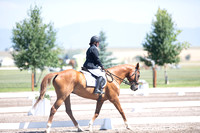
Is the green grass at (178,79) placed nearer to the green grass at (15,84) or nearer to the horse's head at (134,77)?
the green grass at (15,84)

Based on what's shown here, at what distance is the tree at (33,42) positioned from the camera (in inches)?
1006

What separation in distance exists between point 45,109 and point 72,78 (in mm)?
3861

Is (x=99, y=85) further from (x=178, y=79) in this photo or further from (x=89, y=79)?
(x=178, y=79)

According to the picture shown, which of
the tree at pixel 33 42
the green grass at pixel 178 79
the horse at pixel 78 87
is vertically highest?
the tree at pixel 33 42

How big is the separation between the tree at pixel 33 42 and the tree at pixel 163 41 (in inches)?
378

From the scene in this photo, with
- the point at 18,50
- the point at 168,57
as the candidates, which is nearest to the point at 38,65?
the point at 18,50

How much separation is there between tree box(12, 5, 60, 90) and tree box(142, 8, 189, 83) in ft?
31.5

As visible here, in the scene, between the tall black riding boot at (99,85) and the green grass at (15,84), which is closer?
the tall black riding boot at (99,85)

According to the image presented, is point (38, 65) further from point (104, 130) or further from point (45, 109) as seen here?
point (104, 130)

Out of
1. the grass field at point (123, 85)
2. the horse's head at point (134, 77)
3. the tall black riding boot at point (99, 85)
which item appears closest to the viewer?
the tall black riding boot at point (99, 85)

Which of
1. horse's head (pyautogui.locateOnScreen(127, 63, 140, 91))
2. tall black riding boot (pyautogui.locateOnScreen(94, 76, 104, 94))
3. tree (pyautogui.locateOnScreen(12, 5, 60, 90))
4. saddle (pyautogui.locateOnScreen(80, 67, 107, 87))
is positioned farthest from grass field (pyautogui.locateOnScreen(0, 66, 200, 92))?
tall black riding boot (pyautogui.locateOnScreen(94, 76, 104, 94))

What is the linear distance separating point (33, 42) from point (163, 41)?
1211 centimetres

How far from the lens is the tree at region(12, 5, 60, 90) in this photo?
1006 inches

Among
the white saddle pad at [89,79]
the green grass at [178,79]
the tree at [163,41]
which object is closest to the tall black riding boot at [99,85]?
the white saddle pad at [89,79]
